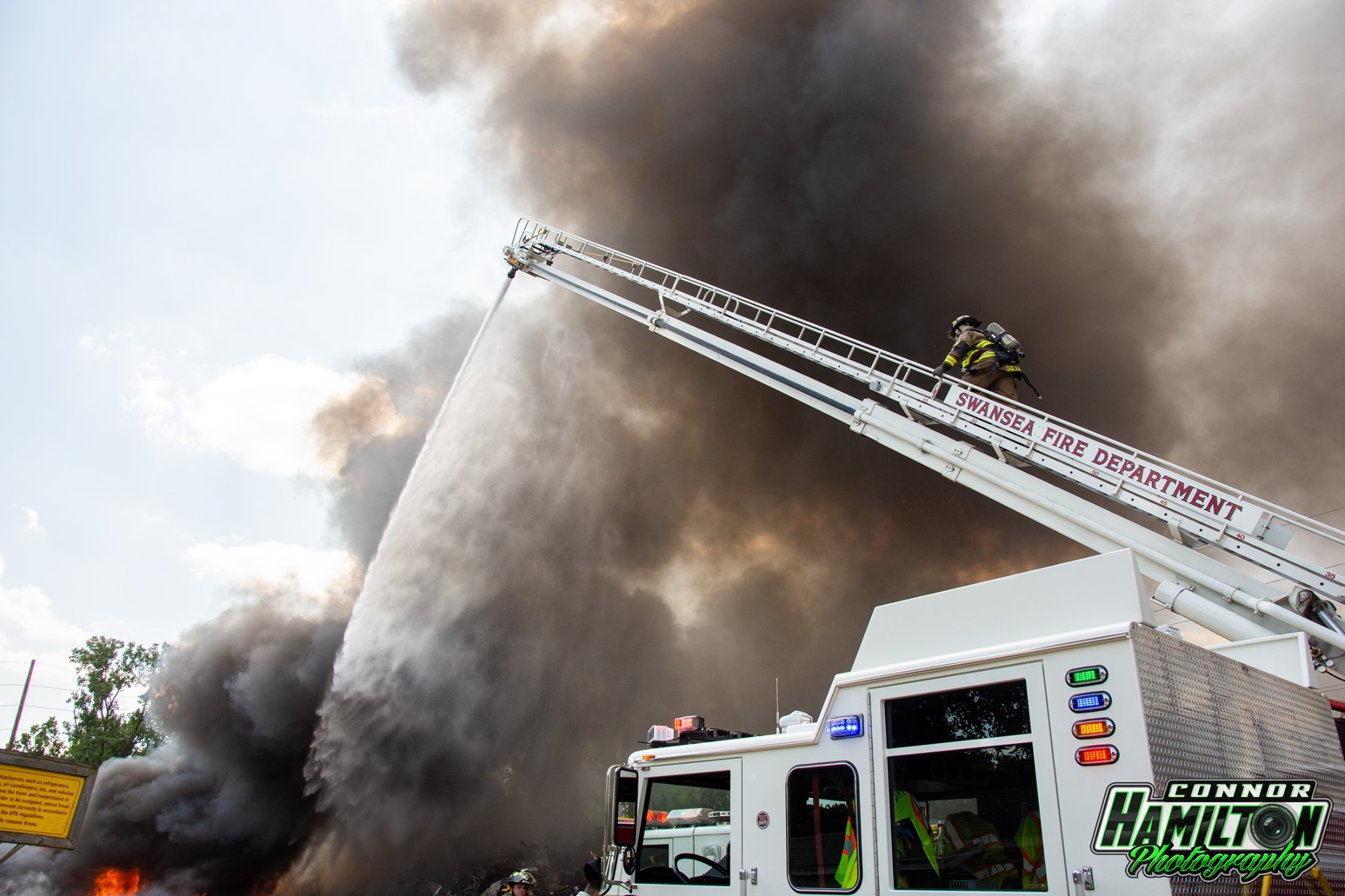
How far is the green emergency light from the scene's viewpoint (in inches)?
143

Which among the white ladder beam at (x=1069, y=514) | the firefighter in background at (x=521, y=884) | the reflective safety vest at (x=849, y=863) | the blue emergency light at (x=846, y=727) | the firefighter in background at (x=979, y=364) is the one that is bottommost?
the firefighter in background at (x=521, y=884)

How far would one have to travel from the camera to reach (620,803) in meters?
5.77

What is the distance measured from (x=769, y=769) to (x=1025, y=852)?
1685 millimetres

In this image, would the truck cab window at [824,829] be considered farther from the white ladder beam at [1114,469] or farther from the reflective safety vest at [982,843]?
the white ladder beam at [1114,469]

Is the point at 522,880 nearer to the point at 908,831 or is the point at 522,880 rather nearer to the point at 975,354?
the point at 908,831

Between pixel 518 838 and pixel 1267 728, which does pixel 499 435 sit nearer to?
pixel 518 838

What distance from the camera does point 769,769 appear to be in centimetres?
494

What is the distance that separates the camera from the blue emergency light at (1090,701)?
3574mm

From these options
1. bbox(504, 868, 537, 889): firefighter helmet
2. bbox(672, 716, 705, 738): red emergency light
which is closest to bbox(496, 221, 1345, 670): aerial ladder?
bbox(672, 716, 705, 738): red emergency light

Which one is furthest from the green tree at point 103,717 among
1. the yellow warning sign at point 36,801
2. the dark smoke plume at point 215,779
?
the yellow warning sign at point 36,801

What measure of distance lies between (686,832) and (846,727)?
169 centimetres

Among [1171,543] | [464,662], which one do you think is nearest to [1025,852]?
[1171,543]

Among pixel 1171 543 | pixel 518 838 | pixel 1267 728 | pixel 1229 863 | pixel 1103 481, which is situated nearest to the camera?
pixel 1229 863

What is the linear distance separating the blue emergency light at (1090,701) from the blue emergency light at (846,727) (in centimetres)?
122
